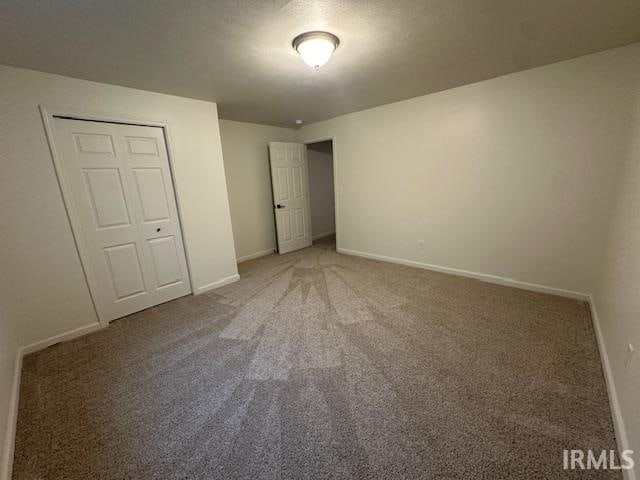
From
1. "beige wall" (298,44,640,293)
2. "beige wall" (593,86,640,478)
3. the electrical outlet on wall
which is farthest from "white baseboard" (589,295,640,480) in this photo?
"beige wall" (298,44,640,293)

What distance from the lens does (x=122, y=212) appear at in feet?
8.71

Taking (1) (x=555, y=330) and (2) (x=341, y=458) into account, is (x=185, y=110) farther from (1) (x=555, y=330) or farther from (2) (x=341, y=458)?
(1) (x=555, y=330)

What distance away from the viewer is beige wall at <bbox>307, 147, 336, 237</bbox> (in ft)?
18.5

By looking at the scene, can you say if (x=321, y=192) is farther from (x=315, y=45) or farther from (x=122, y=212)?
(x=315, y=45)

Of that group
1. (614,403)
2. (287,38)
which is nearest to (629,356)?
(614,403)

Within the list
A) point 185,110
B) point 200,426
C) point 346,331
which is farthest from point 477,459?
point 185,110

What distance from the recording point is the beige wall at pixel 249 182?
414 centimetres

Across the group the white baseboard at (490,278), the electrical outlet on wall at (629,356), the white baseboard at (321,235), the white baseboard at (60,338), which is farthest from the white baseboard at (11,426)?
the white baseboard at (321,235)

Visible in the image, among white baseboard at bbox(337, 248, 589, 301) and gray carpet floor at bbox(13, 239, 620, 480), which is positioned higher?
white baseboard at bbox(337, 248, 589, 301)

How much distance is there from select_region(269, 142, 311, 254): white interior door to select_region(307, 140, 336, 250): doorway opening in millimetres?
492

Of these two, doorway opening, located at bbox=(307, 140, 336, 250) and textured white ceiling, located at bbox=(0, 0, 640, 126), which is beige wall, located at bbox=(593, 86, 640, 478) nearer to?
textured white ceiling, located at bbox=(0, 0, 640, 126)

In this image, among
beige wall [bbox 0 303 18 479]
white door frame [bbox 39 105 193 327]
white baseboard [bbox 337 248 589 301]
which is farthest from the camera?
white baseboard [bbox 337 248 589 301]

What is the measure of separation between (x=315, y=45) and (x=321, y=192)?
4.06 meters
